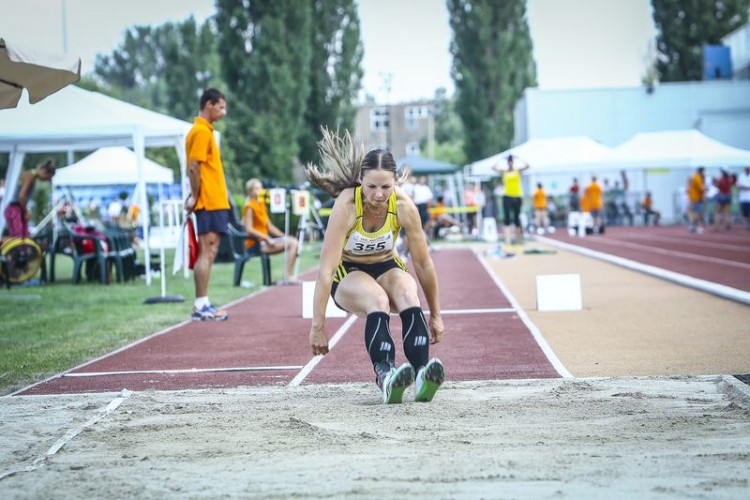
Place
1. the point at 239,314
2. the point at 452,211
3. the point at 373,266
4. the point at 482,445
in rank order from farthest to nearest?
1. the point at 452,211
2. the point at 239,314
3. the point at 373,266
4. the point at 482,445

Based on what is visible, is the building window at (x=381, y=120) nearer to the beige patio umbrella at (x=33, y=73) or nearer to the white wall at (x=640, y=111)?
the white wall at (x=640, y=111)

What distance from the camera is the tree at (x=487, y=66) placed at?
50.8 meters

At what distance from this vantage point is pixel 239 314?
40.7 feet

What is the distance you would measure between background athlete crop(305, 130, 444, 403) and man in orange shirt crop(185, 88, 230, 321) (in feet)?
15.5

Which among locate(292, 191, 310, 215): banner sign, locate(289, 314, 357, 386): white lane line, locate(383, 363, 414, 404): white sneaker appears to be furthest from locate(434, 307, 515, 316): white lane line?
locate(292, 191, 310, 215): banner sign

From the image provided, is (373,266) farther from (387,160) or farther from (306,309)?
→ (306,309)

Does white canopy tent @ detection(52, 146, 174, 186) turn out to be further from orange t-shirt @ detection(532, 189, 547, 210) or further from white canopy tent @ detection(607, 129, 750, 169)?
orange t-shirt @ detection(532, 189, 547, 210)

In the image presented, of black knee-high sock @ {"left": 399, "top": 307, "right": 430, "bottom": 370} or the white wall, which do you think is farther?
the white wall

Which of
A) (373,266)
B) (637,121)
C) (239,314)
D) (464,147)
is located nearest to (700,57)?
(637,121)

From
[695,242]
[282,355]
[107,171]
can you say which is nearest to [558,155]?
[695,242]

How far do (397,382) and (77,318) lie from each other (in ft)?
23.5

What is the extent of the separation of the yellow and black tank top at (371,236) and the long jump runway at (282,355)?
3.95ft

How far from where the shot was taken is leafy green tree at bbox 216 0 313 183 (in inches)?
1623

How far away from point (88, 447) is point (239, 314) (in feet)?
23.7
